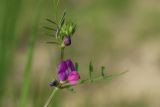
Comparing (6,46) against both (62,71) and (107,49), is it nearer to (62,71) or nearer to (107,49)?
(62,71)

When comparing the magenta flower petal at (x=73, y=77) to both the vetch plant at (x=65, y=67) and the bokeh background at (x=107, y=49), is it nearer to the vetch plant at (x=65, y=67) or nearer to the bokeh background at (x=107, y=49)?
the vetch plant at (x=65, y=67)

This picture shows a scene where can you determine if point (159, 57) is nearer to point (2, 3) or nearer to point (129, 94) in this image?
point (129, 94)

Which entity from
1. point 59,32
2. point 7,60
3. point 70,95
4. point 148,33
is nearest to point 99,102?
point 70,95

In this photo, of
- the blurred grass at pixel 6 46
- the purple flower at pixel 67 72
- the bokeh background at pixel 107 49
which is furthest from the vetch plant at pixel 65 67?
the bokeh background at pixel 107 49

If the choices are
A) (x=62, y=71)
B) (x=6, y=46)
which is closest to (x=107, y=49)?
(x=6, y=46)

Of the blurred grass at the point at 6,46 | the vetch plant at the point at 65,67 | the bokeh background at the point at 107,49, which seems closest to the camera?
the vetch plant at the point at 65,67
